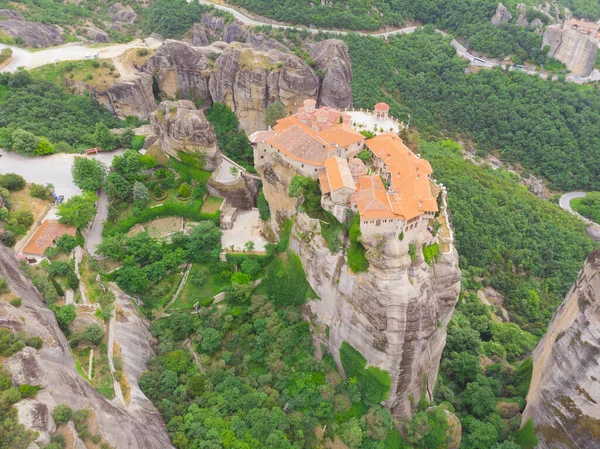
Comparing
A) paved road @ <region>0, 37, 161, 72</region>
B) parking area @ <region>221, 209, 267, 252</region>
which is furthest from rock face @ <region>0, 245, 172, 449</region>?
paved road @ <region>0, 37, 161, 72</region>

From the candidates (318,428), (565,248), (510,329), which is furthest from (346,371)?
(565,248)

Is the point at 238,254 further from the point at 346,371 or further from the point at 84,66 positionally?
the point at 84,66

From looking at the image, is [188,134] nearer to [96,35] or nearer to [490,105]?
[96,35]

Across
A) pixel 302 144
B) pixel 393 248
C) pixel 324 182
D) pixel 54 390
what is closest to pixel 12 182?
pixel 54 390

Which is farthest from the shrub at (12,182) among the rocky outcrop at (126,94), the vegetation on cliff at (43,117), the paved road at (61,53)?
the paved road at (61,53)

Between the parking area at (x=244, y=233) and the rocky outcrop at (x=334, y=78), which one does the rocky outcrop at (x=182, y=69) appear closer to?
the rocky outcrop at (x=334, y=78)

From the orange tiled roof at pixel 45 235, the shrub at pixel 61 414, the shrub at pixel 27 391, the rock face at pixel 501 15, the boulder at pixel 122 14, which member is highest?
the rock face at pixel 501 15
